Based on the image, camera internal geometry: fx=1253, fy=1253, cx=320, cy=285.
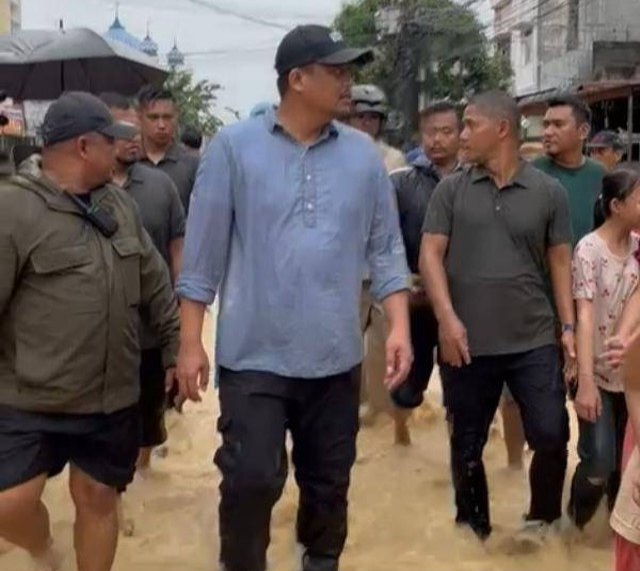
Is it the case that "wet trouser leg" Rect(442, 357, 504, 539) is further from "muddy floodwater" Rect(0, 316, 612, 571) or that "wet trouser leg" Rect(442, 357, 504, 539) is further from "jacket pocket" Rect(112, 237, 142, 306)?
"jacket pocket" Rect(112, 237, 142, 306)

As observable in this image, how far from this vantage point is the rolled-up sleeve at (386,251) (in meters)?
4.29

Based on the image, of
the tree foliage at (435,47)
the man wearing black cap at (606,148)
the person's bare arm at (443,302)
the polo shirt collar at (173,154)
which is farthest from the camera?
the tree foliage at (435,47)

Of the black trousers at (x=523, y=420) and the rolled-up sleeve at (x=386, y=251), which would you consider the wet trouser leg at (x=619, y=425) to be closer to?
the black trousers at (x=523, y=420)

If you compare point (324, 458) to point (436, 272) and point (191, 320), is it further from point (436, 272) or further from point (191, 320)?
point (436, 272)

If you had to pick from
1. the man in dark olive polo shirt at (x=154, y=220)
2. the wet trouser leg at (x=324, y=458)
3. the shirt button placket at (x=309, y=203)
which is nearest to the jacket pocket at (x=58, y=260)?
the shirt button placket at (x=309, y=203)

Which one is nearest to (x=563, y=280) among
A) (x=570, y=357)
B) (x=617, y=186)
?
(x=570, y=357)

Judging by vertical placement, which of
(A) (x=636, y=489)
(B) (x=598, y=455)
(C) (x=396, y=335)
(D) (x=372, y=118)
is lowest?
(B) (x=598, y=455)

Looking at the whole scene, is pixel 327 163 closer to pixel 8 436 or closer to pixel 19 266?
pixel 19 266

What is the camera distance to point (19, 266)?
396 cm

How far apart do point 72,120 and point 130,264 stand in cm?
51

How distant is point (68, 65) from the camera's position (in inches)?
406

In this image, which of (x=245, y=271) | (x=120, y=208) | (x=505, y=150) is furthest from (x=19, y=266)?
(x=505, y=150)

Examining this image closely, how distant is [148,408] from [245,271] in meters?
1.76

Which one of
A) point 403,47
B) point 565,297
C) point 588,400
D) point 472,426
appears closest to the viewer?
point 588,400
